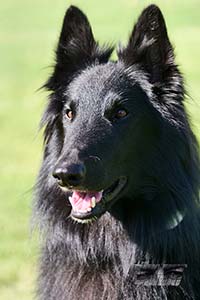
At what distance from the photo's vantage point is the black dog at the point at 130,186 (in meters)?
4.84

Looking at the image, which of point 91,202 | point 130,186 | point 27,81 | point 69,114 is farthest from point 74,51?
point 27,81

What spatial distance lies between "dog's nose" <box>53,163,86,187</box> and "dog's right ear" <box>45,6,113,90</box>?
979 millimetres

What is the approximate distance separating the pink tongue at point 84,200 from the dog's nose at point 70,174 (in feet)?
0.68

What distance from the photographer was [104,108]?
16.1 feet

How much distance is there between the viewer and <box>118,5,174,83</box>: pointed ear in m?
4.93

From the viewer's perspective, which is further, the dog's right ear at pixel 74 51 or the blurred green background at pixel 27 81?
the blurred green background at pixel 27 81

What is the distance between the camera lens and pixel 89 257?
16.5ft

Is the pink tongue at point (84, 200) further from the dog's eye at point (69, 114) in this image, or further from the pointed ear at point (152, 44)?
the pointed ear at point (152, 44)

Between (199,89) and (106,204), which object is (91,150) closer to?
(106,204)

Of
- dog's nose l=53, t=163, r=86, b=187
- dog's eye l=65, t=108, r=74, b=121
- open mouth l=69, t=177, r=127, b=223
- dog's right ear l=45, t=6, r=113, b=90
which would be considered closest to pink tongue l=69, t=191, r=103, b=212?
open mouth l=69, t=177, r=127, b=223

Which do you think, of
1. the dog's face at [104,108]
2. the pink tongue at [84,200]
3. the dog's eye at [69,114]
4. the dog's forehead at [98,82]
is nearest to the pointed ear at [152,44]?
the dog's face at [104,108]

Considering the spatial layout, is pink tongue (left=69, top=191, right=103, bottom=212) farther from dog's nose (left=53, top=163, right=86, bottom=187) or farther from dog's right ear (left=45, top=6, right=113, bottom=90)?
dog's right ear (left=45, top=6, right=113, bottom=90)

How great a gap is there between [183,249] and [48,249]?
0.98 m

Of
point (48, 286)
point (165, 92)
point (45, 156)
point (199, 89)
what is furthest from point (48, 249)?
point (199, 89)
